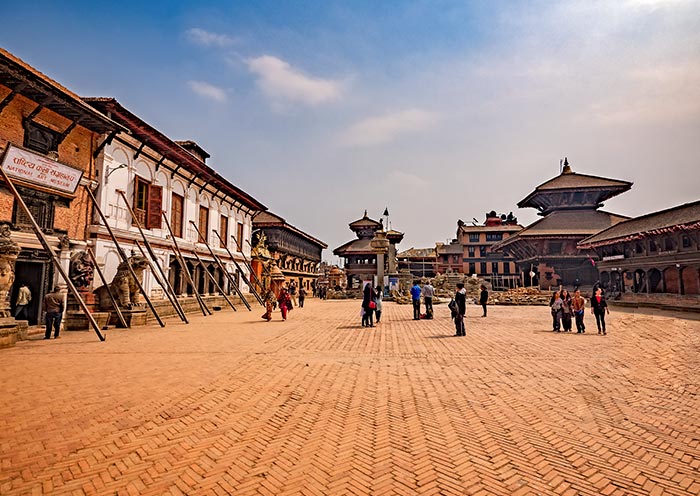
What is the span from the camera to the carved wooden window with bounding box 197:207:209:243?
23766mm

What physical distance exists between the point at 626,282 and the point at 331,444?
34067 millimetres

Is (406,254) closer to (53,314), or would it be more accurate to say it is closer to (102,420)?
(53,314)

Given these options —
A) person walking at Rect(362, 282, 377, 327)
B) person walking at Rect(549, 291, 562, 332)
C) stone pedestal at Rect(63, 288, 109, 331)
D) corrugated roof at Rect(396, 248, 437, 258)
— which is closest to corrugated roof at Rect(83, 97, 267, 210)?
stone pedestal at Rect(63, 288, 109, 331)

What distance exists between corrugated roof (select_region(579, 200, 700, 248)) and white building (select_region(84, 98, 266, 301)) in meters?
28.5

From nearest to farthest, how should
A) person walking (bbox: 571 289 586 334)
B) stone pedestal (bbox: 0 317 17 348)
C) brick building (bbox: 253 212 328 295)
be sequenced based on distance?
1. stone pedestal (bbox: 0 317 17 348)
2. person walking (bbox: 571 289 586 334)
3. brick building (bbox: 253 212 328 295)

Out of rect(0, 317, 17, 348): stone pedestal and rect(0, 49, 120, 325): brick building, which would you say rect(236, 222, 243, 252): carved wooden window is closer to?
rect(0, 49, 120, 325): brick building

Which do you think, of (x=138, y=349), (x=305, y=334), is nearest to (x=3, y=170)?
(x=138, y=349)

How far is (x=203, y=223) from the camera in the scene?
79.8 feet

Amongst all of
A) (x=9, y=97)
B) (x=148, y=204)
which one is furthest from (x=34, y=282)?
(x=148, y=204)

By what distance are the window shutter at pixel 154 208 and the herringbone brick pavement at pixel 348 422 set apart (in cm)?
1008

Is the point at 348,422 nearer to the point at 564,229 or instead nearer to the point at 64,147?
the point at 64,147

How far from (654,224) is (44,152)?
3421 centimetres

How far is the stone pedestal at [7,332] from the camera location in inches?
362

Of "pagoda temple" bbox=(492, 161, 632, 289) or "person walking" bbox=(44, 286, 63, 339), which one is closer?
"person walking" bbox=(44, 286, 63, 339)
